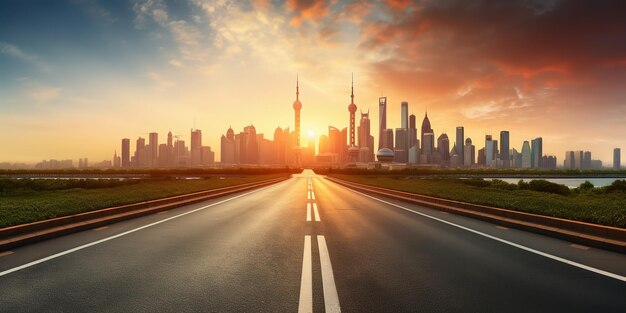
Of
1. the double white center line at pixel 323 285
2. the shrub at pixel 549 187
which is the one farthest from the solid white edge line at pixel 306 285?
the shrub at pixel 549 187

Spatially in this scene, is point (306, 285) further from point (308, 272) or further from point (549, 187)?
point (549, 187)

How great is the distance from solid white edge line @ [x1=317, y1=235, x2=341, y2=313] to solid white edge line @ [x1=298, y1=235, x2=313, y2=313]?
0.66 feet

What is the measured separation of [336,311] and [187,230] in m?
6.66

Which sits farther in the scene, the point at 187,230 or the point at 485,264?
the point at 187,230

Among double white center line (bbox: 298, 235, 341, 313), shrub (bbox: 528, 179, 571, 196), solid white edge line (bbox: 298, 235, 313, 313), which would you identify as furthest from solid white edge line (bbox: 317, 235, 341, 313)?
shrub (bbox: 528, 179, 571, 196)

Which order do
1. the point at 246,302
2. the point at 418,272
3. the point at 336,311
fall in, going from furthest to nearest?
1. the point at 418,272
2. the point at 246,302
3. the point at 336,311

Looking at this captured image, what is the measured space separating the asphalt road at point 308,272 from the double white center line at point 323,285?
0.02 meters

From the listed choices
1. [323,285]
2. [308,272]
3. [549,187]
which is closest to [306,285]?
[323,285]

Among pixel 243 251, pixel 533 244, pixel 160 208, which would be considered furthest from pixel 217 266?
pixel 160 208

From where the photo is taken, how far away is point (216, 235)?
8.53 meters

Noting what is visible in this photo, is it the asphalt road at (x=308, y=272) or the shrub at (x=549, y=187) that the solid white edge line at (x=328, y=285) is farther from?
the shrub at (x=549, y=187)

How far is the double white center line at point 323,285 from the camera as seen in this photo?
397 centimetres

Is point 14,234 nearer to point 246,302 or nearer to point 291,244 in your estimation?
point 291,244

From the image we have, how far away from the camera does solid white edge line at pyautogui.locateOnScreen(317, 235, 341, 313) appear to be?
13.0 feet
